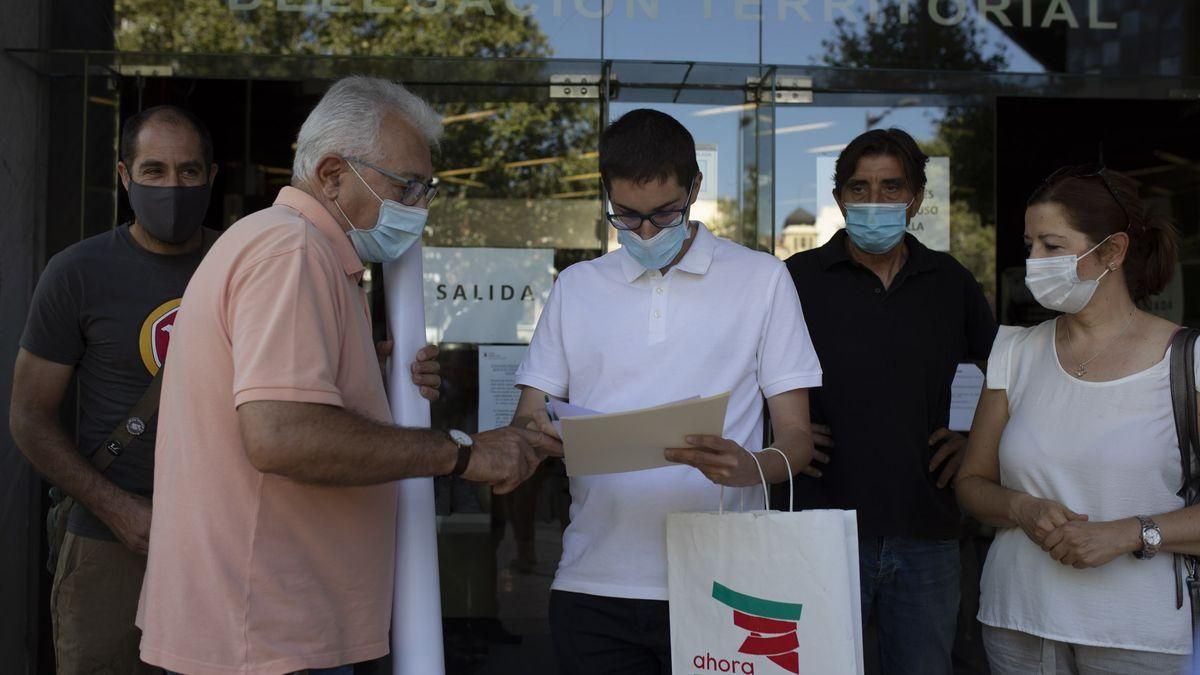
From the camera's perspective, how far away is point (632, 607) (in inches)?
111

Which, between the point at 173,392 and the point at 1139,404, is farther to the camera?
the point at 1139,404

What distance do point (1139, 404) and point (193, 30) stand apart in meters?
4.32

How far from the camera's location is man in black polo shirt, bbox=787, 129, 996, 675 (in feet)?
11.5

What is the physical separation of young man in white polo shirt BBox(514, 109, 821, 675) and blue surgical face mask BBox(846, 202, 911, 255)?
820 mm

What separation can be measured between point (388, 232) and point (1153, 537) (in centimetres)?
194

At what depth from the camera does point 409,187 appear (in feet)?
8.96

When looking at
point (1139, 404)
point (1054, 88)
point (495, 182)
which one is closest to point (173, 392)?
point (1139, 404)

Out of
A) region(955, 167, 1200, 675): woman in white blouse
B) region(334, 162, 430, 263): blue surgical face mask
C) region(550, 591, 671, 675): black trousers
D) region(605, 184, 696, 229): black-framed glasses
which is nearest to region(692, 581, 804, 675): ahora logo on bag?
region(550, 591, 671, 675): black trousers

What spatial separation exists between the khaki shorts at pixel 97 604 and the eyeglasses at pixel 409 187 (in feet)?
4.82

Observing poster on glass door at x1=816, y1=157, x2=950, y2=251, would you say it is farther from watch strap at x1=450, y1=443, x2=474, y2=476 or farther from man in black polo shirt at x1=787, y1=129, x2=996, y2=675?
watch strap at x1=450, y1=443, x2=474, y2=476

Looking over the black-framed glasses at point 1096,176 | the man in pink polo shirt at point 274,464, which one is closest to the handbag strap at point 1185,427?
the black-framed glasses at point 1096,176


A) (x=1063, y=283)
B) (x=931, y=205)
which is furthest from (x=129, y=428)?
(x=931, y=205)

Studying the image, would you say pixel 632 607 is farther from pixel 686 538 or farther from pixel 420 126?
pixel 420 126

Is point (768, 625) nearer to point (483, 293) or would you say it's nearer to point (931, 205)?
point (483, 293)
